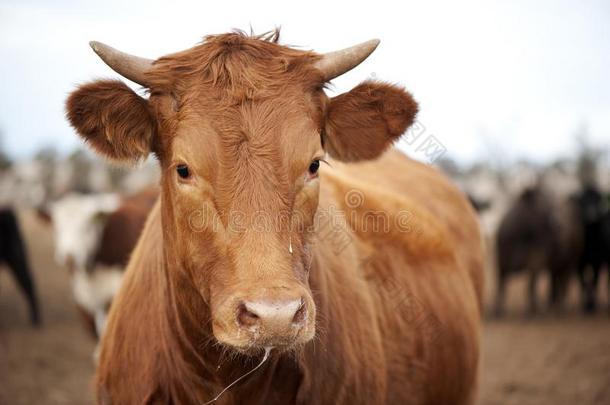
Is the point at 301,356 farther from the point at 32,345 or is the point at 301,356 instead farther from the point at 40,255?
the point at 40,255

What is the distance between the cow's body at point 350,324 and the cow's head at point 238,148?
396mm

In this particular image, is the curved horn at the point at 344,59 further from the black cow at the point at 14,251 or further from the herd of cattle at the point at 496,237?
the black cow at the point at 14,251

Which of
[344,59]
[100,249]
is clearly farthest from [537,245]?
[344,59]

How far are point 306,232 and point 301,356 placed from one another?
0.55m

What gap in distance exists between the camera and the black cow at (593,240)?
40.5ft

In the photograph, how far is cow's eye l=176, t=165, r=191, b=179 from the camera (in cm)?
249

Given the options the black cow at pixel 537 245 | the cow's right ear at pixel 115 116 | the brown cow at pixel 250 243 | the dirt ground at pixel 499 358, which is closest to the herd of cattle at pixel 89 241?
the dirt ground at pixel 499 358

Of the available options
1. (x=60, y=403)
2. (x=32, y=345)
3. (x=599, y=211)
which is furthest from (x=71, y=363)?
(x=599, y=211)

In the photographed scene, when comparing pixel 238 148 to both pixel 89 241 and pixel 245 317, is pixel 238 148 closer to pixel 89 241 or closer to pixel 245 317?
pixel 245 317

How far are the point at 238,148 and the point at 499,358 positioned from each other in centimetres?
761

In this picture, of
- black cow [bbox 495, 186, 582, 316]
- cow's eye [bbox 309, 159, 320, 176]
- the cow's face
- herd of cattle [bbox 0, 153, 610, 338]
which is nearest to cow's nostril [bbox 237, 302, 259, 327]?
cow's eye [bbox 309, 159, 320, 176]

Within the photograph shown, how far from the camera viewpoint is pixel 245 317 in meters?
2.12

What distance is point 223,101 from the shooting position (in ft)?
8.20

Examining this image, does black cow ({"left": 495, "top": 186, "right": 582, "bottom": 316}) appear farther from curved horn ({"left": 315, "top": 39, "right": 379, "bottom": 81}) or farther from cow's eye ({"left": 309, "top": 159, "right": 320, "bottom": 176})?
cow's eye ({"left": 309, "top": 159, "right": 320, "bottom": 176})
